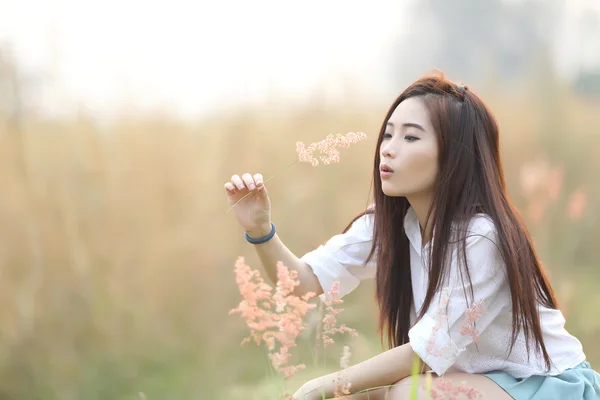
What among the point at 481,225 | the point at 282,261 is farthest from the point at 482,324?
the point at 282,261

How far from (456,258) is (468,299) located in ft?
0.25

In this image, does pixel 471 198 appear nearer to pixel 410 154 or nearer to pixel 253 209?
pixel 410 154

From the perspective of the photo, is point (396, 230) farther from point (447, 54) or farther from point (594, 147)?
point (594, 147)

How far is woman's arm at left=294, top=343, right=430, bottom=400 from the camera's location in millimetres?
1161

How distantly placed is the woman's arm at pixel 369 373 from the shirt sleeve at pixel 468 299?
3 cm

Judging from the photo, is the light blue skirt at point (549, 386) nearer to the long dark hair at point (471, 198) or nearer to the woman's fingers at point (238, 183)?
the long dark hair at point (471, 198)

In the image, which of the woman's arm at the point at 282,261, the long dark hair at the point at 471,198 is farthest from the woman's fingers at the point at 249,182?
the long dark hair at the point at 471,198

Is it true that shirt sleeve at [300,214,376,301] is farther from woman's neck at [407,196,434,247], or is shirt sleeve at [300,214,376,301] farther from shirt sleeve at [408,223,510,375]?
shirt sleeve at [408,223,510,375]

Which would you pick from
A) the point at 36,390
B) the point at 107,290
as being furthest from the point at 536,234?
the point at 36,390

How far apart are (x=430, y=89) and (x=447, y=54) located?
5.08 ft

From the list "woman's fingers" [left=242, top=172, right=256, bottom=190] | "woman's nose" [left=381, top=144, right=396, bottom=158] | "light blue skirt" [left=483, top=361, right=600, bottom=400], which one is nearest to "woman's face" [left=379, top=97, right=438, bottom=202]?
"woman's nose" [left=381, top=144, right=396, bottom=158]

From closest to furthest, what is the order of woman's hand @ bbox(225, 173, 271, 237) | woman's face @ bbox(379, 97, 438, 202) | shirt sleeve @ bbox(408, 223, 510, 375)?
shirt sleeve @ bbox(408, 223, 510, 375) < woman's face @ bbox(379, 97, 438, 202) < woman's hand @ bbox(225, 173, 271, 237)

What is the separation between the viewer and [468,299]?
117 centimetres

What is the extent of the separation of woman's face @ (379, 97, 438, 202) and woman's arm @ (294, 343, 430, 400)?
10.5 inches
